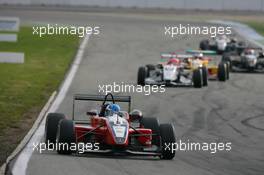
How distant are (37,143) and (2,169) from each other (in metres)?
2.90

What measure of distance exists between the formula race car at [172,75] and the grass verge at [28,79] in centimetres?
251

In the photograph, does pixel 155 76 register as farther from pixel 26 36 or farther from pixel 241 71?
pixel 26 36

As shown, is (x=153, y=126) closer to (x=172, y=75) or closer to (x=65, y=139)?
(x=65, y=139)

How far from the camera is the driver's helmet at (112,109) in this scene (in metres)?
15.0

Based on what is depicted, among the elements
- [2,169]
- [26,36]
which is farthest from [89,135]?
[26,36]

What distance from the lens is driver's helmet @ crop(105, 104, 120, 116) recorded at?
49.2ft

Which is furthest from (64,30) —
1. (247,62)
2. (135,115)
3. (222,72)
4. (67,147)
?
(67,147)

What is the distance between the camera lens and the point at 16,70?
30.0 meters

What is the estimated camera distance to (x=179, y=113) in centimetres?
2036

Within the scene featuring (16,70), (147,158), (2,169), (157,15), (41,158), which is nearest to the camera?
(2,169)

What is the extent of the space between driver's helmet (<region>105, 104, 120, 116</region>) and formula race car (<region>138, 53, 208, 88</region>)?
10.7 meters

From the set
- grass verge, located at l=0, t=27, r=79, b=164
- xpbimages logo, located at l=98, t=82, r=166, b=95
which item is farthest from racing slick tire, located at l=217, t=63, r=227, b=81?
grass verge, located at l=0, t=27, r=79, b=164

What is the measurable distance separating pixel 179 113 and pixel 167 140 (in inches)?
238

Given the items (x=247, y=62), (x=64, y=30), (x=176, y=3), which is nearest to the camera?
(x=247, y=62)
